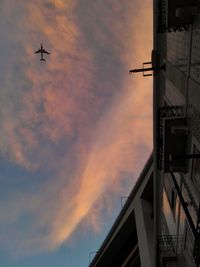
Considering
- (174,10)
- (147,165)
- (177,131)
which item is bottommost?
(147,165)

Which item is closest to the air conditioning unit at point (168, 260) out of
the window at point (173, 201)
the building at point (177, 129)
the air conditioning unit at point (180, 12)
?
the building at point (177, 129)

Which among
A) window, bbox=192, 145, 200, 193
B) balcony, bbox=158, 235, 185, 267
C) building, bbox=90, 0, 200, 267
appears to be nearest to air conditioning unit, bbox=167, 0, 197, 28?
building, bbox=90, 0, 200, 267

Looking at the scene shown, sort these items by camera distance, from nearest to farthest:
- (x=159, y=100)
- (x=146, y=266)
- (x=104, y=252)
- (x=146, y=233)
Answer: (x=159, y=100) → (x=146, y=266) → (x=146, y=233) → (x=104, y=252)

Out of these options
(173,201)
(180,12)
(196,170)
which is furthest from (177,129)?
(173,201)

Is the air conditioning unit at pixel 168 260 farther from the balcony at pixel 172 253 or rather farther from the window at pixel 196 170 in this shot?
the window at pixel 196 170

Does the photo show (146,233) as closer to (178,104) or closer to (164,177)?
(164,177)

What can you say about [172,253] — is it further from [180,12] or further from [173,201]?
[180,12]

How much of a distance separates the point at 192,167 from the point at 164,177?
6.12 metres

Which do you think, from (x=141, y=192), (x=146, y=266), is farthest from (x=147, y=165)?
(x=146, y=266)

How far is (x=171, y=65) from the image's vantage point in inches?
707

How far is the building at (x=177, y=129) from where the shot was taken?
13.9 metres

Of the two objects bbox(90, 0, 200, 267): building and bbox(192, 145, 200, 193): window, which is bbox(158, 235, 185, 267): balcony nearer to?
bbox(90, 0, 200, 267): building

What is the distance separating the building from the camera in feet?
45.7

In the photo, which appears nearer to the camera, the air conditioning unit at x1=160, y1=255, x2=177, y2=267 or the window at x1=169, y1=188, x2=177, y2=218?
the air conditioning unit at x1=160, y1=255, x2=177, y2=267
